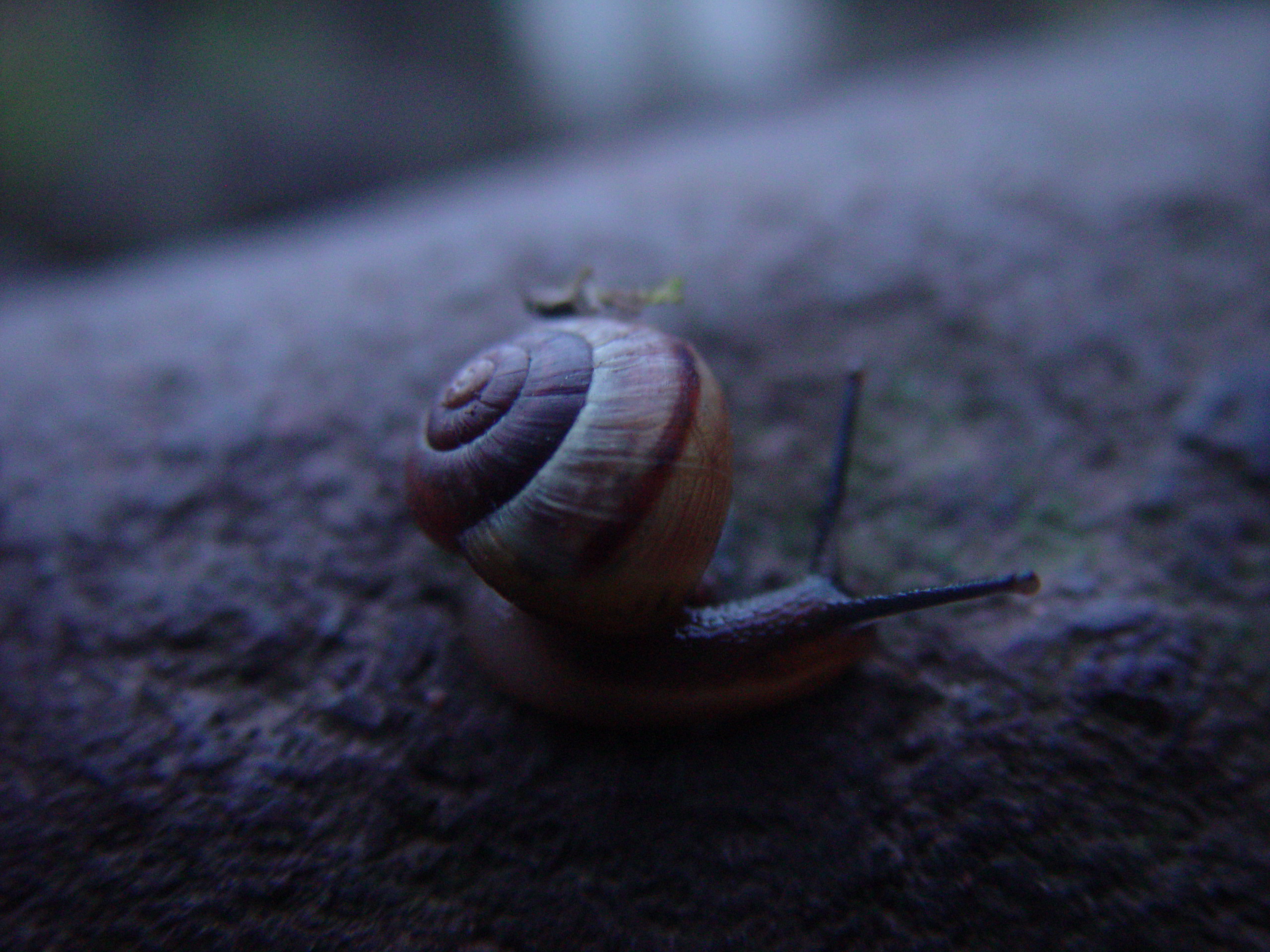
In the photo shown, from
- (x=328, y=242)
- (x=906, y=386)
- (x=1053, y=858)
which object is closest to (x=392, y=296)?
(x=328, y=242)

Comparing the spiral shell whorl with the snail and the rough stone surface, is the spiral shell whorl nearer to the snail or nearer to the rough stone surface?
the snail

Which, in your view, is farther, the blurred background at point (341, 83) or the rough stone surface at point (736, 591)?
the blurred background at point (341, 83)

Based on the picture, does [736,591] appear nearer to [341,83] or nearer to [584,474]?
[584,474]

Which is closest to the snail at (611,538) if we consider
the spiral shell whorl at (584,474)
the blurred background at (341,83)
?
the spiral shell whorl at (584,474)

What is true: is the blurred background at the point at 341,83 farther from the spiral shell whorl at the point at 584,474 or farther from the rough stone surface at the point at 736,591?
the spiral shell whorl at the point at 584,474

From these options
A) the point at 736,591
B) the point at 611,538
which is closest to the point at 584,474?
the point at 611,538

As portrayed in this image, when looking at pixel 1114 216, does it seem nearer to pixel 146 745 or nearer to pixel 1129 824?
pixel 1129 824
